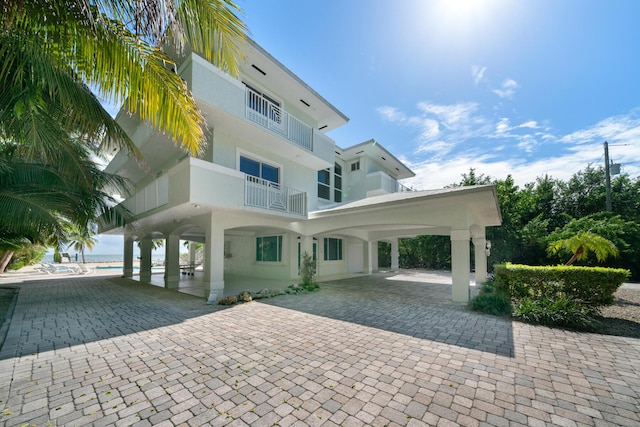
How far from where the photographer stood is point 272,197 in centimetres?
1076

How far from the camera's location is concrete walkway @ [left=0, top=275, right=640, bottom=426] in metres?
2.94

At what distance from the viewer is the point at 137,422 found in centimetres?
279

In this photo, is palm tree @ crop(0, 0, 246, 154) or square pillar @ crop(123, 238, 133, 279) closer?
palm tree @ crop(0, 0, 246, 154)

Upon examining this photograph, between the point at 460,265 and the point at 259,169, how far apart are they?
903 cm

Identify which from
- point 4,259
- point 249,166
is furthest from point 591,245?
point 4,259

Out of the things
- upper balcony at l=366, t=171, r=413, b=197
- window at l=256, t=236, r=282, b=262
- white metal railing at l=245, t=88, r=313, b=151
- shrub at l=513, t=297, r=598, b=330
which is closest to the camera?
shrub at l=513, t=297, r=598, b=330

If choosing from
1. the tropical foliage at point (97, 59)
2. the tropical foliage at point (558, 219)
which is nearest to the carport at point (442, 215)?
the tropical foliage at point (97, 59)

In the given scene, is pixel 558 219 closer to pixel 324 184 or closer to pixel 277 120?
pixel 324 184

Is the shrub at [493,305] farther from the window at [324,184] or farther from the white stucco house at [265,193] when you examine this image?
the window at [324,184]

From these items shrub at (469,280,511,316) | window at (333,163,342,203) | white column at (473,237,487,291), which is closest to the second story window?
window at (333,163,342,203)

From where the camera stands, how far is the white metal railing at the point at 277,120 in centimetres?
1049

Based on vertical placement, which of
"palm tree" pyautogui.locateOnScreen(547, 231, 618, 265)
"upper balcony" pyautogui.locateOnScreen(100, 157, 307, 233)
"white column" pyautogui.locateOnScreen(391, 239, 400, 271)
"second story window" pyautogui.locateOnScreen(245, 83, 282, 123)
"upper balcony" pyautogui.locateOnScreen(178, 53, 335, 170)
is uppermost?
"second story window" pyautogui.locateOnScreen(245, 83, 282, 123)

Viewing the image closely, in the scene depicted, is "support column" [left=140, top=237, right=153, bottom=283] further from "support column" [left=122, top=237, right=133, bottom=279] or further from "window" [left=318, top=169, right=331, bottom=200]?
"window" [left=318, top=169, right=331, bottom=200]

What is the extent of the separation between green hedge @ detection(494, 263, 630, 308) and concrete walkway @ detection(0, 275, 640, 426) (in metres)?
1.90
